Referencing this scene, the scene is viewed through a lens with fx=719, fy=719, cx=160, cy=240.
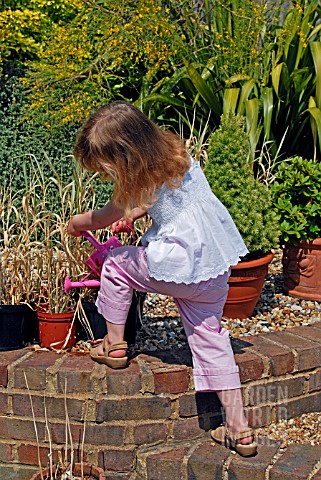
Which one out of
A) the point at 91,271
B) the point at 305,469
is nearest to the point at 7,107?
the point at 91,271

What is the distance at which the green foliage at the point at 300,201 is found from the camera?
12.5 ft

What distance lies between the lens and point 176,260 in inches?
108

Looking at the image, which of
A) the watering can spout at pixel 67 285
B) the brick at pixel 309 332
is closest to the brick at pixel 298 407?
the brick at pixel 309 332

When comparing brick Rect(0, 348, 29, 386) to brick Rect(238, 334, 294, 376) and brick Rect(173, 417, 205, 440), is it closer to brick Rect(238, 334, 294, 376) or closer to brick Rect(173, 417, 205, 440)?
brick Rect(173, 417, 205, 440)

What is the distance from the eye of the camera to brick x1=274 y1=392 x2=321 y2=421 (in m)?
3.16

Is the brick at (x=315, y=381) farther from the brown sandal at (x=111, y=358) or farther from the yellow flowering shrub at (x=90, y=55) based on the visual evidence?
the yellow flowering shrub at (x=90, y=55)

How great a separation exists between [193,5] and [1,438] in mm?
3920

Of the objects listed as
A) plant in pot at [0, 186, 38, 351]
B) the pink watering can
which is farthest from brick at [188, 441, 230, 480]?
plant in pot at [0, 186, 38, 351]

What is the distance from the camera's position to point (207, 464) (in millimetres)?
2830

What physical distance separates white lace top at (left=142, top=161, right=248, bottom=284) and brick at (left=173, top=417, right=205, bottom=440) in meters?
0.65

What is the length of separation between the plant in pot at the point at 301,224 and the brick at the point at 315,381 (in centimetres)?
75

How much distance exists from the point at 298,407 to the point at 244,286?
66 centimetres

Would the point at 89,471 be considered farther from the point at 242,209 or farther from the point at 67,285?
the point at 242,209

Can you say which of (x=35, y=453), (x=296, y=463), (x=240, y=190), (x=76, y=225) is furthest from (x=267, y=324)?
(x=35, y=453)
